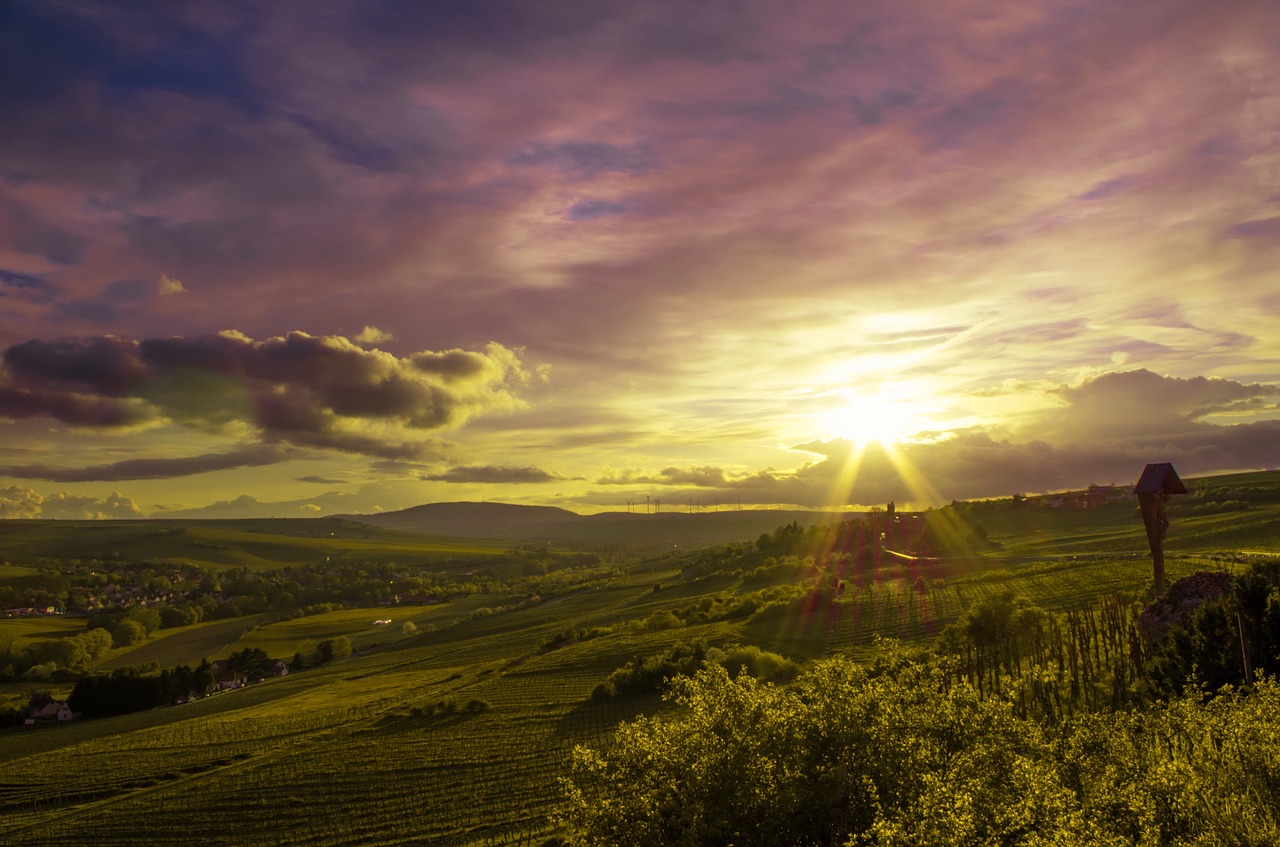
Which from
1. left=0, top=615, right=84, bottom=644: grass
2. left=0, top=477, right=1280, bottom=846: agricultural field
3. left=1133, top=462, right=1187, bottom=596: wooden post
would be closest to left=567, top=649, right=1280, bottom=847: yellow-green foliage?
left=0, top=477, right=1280, bottom=846: agricultural field

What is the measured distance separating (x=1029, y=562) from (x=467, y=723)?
9303 cm

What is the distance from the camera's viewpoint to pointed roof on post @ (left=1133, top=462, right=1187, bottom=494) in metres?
50.3

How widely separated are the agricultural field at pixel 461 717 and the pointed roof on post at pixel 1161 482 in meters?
9.53

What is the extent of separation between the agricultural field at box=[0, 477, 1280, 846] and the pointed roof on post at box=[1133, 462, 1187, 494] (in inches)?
375

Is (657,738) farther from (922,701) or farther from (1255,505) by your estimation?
(1255,505)

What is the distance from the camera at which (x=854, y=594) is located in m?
111

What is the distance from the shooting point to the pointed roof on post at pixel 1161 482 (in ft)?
165

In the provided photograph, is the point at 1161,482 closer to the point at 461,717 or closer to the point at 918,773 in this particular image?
the point at 918,773

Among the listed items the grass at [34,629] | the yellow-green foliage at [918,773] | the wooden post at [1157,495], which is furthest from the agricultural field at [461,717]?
the grass at [34,629]

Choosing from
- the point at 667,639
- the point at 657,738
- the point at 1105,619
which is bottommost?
the point at 667,639

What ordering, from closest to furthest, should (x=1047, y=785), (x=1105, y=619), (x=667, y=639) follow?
(x=1047, y=785) → (x=1105, y=619) → (x=667, y=639)

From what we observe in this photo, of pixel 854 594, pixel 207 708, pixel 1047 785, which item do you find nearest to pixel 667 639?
pixel 854 594

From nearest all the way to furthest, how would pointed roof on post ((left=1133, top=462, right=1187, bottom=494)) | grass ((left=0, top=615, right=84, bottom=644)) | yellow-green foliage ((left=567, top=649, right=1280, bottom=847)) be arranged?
yellow-green foliage ((left=567, top=649, right=1280, bottom=847))
pointed roof on post ((left=1133, top=462, right=1187, bottom=494))
grass ((left=0, top=615, right=84, bottom=644))

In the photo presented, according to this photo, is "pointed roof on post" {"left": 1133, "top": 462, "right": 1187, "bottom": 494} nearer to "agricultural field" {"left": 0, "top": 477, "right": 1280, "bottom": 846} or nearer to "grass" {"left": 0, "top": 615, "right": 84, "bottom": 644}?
"agricultural field" {"left": 0, "top": 477, "right": 1280, "bottom": 846}
